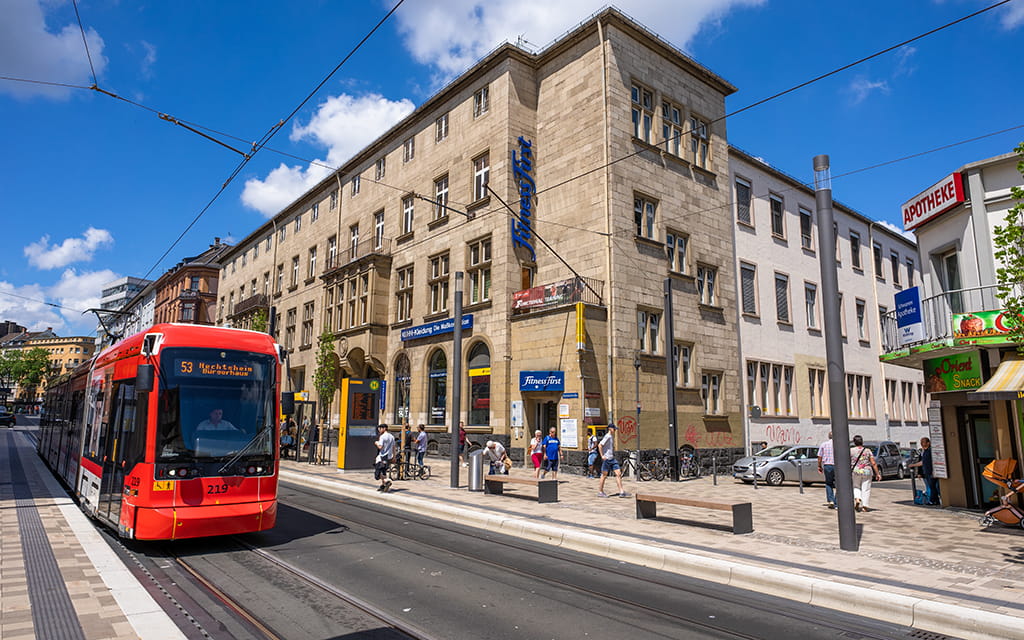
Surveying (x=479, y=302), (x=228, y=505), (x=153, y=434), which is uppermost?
(x=479, y=302)

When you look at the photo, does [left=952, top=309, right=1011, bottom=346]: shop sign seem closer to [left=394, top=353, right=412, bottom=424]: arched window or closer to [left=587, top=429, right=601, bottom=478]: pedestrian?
[left=587, top=429, right=601, bottom=478]: pedestrian

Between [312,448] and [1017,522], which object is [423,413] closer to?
[312,448]

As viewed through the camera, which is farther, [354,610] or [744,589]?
[744,589]

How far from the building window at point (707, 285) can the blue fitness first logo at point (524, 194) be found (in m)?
7.36

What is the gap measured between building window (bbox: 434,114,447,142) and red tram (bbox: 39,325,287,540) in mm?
23011

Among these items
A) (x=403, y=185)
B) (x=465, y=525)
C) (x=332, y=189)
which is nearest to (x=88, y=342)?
(x=332, y=189)

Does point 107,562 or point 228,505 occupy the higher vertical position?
point 228,505

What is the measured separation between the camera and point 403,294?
3244 centimetres

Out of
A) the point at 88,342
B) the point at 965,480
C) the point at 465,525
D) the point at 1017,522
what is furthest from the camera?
the point at 88,342

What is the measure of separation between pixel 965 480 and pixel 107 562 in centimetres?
1744

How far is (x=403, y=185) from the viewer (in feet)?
110

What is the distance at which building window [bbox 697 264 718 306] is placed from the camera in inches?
1089

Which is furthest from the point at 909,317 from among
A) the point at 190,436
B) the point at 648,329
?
the point at 190,436

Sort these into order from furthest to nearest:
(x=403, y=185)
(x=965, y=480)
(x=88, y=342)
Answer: (x=88, y=342) → (x=403, y=185) → (x=965, y=480)
